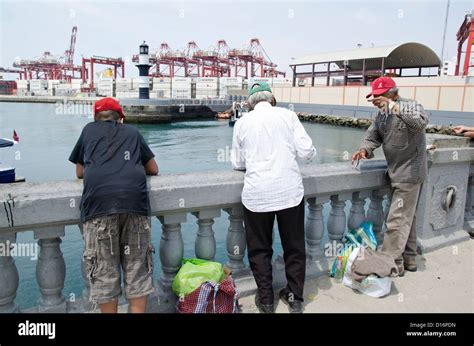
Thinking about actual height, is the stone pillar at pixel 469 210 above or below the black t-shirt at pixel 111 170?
below

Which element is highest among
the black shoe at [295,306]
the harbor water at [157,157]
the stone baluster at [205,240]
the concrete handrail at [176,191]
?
the concrete handrail at [176,191]

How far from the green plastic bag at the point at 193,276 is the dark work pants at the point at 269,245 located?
1.05ft

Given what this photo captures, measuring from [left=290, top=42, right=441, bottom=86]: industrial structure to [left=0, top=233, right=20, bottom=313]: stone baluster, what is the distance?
4205 cm

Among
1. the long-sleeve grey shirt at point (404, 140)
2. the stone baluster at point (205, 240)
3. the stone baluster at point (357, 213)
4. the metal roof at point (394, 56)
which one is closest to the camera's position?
the stone baluster at point (205, 240)

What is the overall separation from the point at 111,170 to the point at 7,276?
3.03ft

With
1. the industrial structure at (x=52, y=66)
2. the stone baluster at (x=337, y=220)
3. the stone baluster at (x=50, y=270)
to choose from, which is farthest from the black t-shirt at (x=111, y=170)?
the industrial structure at (x=52, y=66)

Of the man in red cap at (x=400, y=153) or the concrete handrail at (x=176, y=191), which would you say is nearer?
the concrete handrail at (x=176, y=191)

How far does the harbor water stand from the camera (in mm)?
6484

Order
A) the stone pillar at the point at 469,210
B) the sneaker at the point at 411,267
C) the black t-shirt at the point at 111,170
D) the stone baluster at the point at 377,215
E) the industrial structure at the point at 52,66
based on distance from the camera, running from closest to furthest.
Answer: the black t-shirt at the point at 111,170, the sneaker at the point at 411,267, the stone baluster at the point at 377,215, the stone pillar at the point at 469,210, the industrial structure at the point at 52,66

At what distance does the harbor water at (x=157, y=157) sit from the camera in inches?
255

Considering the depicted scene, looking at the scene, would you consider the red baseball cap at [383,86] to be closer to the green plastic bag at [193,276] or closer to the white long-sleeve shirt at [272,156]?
the white long-sleeve shirt at [272,156]

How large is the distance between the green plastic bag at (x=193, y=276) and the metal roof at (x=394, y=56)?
41.8 m
